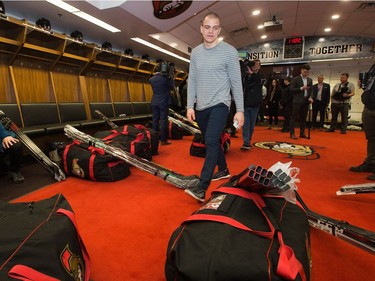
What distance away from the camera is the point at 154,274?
3.85 feet

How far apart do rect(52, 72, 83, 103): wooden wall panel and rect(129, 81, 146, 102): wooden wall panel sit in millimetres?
2148

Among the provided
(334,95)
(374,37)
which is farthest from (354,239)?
(374,37)

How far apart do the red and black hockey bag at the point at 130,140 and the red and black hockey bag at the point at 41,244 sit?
1.76m

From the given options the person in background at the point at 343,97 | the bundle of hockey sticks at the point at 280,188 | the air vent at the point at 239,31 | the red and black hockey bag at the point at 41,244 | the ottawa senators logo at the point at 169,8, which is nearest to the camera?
the red and black hockey bag at the point at 41,244

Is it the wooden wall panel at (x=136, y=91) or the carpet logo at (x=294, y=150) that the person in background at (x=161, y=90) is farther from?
the wooden wall panel at (x=136, y=91)

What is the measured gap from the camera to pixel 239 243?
0.83m

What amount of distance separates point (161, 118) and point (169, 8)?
8.19 ft

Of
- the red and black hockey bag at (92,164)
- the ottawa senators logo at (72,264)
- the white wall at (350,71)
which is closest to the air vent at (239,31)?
the white wall at (350,71)

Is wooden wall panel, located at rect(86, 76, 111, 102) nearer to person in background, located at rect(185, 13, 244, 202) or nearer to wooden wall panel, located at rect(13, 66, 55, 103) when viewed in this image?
wooden wall panel, located at rect(13, 66, 55, 103)

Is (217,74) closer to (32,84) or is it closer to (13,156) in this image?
(13,156)

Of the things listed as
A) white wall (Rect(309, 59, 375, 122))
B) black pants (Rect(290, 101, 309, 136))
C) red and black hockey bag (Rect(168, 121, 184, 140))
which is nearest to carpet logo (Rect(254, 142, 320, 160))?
black pants (Rect(290, 101, 309, 136))

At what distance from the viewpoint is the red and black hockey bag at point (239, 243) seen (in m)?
0.75

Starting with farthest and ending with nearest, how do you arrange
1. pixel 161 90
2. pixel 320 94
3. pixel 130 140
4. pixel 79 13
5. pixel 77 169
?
pixel 320 94, pixel 79 13, pixel 161 90, pixel 130 140, pixel 77 169

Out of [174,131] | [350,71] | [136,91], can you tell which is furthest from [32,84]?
[350,71]
